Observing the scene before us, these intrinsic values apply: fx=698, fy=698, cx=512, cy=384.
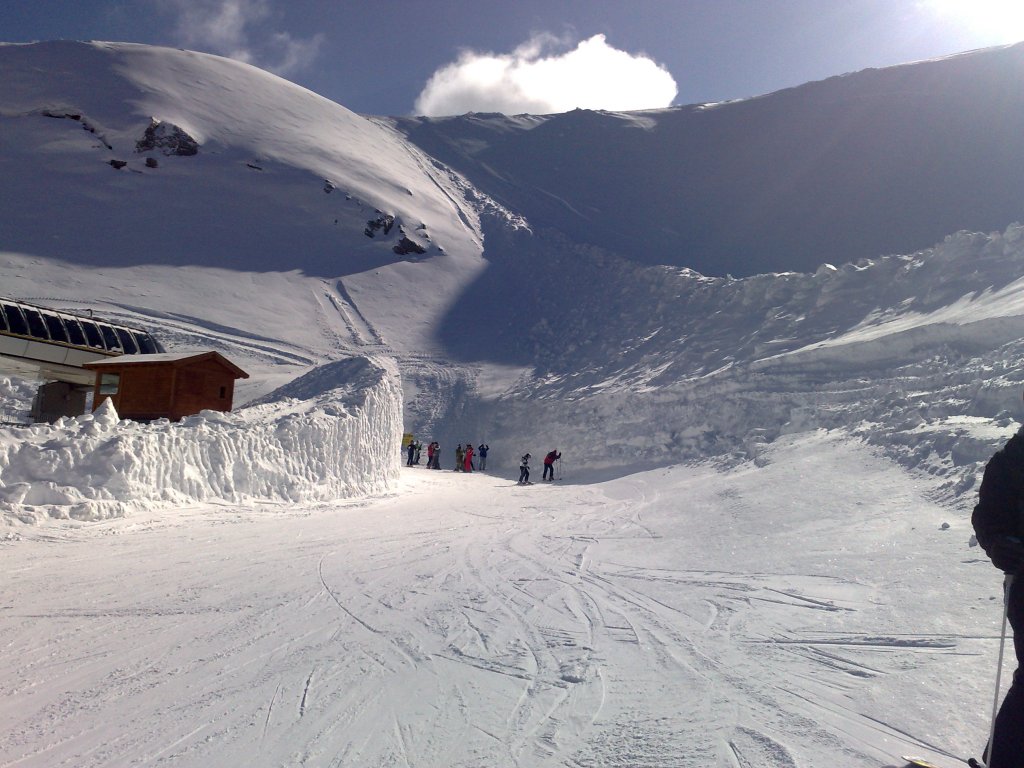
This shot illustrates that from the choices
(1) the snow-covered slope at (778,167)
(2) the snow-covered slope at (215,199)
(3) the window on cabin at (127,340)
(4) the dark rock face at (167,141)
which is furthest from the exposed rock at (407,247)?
(3) the window on cabin at (127,340)

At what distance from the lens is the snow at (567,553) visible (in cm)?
365

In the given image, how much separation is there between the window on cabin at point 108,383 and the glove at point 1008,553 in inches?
677

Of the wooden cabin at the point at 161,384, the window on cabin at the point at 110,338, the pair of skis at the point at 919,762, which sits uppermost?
the window on cabin at the point at 110,338

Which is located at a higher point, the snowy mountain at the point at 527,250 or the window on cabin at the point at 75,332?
the snowy mountain at the point at 527,250

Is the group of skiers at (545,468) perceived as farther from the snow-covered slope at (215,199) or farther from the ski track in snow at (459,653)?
the snow-covered slope at (215,199)

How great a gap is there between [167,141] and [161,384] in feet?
185

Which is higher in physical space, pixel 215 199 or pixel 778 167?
pixel 778 167

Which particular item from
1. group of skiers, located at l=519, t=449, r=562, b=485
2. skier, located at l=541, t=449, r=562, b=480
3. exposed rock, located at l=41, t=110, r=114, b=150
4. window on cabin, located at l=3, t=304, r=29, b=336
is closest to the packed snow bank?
group of skiers, located at l=519, t=449, r=562, b=485

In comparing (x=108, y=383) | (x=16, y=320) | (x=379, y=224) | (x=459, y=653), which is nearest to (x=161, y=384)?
(x=108, y=383)

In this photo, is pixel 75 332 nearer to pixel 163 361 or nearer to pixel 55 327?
pixel 55 327

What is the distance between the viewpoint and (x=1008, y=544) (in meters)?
2.79

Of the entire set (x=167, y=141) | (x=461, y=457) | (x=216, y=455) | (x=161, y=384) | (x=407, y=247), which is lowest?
(x=461, y=457)

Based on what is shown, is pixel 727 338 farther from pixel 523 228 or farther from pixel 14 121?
pixel 14 121

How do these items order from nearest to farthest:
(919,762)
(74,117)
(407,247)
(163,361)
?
(919,762) < (163,361) < (407,247) < (74,117)
